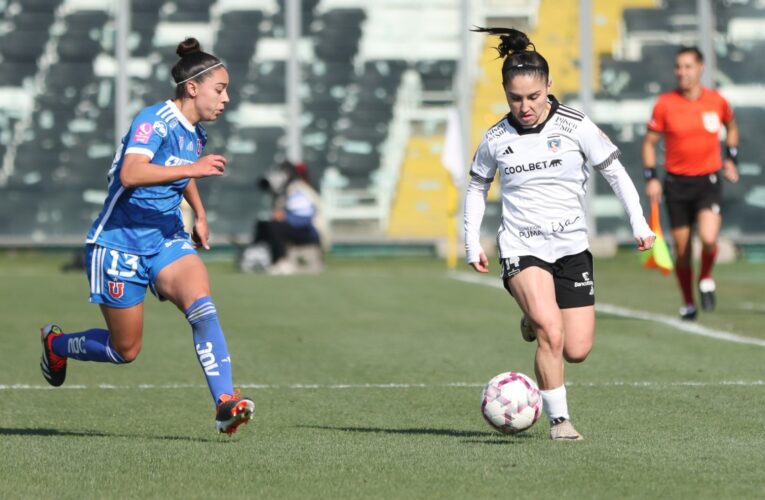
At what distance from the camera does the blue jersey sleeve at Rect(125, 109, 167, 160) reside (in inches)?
308

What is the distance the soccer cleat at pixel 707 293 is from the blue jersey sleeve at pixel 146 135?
28.0 ft

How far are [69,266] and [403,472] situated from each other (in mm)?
17998

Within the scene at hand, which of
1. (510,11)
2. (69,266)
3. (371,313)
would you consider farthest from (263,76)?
(371,313)

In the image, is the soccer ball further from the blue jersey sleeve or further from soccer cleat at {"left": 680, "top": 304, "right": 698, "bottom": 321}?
soccer cleat at {"left": 680, "top": 304, "right": 698, "bottom": 321}

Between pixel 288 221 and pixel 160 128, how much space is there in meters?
15.6

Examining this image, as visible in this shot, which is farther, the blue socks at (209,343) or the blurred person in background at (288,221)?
the blurred person in background at (288,221)

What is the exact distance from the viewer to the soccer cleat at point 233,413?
754 cm

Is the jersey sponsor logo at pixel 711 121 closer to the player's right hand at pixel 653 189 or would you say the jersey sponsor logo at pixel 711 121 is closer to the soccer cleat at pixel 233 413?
the player's right hand at pixel 653 189

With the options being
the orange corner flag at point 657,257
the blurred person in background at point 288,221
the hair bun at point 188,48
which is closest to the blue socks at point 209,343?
the hair bun at point 188,48

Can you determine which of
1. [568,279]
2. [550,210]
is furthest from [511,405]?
[550,210]

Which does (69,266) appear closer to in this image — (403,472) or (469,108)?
(469,108)

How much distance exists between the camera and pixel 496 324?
48.0ft

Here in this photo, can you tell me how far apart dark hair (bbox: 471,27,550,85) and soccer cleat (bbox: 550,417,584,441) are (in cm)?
162

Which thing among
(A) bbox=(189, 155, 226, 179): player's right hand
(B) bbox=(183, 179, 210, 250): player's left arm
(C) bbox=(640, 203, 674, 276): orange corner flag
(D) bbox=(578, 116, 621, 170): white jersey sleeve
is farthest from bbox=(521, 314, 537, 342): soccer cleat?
(C) bbox=(640, 203, 674, 276): orange corner flag
